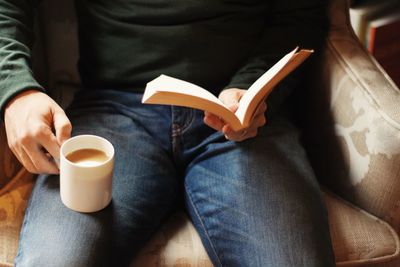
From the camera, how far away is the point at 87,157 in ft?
2.58

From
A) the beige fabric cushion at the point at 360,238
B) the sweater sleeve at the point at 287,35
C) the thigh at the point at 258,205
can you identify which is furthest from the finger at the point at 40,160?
the beige fabric cushion at the point at 360,238

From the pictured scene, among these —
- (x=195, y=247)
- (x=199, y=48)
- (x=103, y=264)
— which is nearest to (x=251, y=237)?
(x=195, y=247)

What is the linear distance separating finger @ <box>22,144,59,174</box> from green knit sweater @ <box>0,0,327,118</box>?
0.22 meters

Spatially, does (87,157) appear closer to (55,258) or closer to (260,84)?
(55,258)

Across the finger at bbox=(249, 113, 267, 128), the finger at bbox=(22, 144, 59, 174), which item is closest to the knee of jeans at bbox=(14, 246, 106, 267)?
the finger at bbox=(22, 144, 59, 174)

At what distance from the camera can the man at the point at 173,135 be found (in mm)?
833

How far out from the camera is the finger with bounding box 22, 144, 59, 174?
0.83 m

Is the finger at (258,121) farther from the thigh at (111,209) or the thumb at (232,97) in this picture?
the thigh at (111,209)

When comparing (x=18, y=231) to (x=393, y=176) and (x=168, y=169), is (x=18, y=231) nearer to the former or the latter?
(x=168, y=169)

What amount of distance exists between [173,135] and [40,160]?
24cm

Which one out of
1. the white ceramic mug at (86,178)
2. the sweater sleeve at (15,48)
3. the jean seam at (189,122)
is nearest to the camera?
the white ceramic mug at (86,178)

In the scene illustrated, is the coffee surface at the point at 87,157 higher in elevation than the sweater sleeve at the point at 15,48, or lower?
lower

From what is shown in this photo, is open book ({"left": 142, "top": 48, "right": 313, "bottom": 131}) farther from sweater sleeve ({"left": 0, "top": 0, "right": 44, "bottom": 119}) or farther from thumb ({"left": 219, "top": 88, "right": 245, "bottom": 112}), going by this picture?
sweater sleeve ({"left": 0, "top": 0, "right": 44, "bottom": 119})

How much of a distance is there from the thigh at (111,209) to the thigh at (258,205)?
0.07 m
